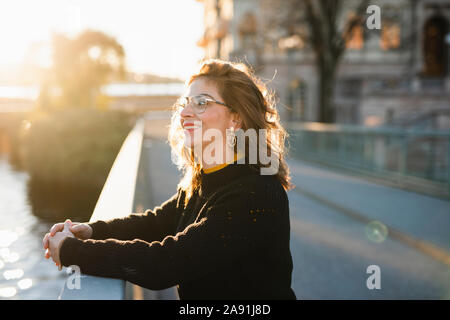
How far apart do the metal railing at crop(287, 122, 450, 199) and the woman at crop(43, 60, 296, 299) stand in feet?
13.7

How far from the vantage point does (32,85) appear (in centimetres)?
3941

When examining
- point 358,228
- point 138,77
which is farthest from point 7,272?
point 138,77

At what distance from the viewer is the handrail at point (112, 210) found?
5.76ft

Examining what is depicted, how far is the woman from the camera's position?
6.21 feet

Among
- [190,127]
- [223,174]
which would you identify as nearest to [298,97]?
[190,127]

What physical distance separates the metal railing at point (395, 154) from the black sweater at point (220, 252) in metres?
4.47

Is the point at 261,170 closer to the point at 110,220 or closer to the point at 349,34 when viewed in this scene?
the point at 110,220

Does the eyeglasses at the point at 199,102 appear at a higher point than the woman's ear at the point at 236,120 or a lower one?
higher

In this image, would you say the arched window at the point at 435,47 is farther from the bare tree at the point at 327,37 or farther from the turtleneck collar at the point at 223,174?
the turtleneck collar at the point at 223,174

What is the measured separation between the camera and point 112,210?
9.46 feet

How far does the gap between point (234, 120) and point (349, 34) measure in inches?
791

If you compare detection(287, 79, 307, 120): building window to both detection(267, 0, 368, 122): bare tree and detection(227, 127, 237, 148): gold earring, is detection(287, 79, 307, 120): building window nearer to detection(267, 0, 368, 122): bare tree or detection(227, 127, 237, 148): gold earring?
detection(267, 0, 368, 122): bare tree

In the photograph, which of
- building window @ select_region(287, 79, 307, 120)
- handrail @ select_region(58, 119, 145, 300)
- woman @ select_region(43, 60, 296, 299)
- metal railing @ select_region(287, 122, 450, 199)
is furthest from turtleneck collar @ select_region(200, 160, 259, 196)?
building window @ select_region(287, 79, 307, 120)

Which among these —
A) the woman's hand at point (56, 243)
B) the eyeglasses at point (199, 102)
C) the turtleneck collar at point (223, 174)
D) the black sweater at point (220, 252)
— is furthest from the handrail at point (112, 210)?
the eyeglasses at point (199, 102)
